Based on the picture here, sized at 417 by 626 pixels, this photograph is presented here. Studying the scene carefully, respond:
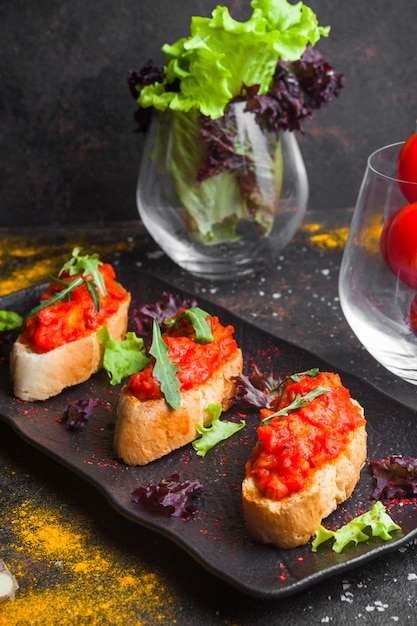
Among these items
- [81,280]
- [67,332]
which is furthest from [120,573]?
[81,280]

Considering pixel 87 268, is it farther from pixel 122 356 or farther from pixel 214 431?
pixel 214 431

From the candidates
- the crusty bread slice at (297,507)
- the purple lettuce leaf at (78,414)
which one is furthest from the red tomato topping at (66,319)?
the crusty bread slice at (297,507)

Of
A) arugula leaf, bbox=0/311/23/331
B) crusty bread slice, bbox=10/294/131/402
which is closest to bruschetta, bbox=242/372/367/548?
crusty bread slice, bbox=10/294/131/402

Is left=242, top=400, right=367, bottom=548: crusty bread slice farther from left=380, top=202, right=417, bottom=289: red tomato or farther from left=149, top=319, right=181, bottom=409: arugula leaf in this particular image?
left=380, top=202, right=417, bottom=289: red tomato

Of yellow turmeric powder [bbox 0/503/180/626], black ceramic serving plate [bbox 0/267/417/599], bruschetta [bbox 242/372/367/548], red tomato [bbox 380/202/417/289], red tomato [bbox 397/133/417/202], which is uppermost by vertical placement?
red tomato [bbox 397/133/417/202]

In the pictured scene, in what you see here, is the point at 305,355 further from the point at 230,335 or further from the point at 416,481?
the point at 416,481

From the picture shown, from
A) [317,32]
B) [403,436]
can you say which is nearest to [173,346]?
[403,436]
